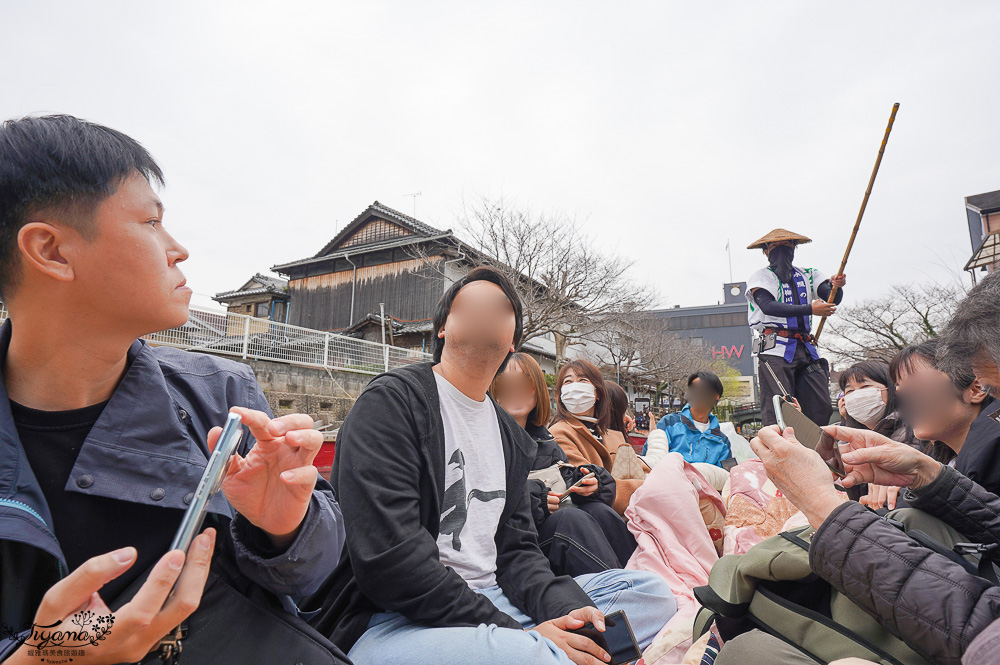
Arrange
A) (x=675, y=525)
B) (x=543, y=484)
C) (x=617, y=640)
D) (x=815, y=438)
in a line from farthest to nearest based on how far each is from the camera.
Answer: (x=675, y=525), (x=543, y=484), (x=815, y=438), (x=617, y=640)

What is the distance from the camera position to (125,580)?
1.23 m

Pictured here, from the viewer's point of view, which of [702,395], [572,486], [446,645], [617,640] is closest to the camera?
[446,645]

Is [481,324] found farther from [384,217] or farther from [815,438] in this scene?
[384,217]

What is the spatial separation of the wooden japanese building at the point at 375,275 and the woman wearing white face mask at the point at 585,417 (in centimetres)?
1723

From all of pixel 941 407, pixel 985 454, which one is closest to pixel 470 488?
pixel 985 454

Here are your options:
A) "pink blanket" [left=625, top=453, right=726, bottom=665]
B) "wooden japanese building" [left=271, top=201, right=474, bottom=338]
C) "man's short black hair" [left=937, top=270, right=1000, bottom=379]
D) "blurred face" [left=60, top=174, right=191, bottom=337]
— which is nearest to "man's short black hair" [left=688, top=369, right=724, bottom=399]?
→ "pink blanket" [left=625, top=453, right=726, bottom=665]

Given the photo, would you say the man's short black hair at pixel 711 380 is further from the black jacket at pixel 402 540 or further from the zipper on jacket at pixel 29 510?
the zipper on jacket at pixel 29 510

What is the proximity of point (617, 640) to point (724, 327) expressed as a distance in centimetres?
6135

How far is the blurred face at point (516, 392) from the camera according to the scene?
12.4 feet

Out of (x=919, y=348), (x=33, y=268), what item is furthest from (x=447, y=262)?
(x=33, y=268)

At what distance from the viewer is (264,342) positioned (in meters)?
15.4

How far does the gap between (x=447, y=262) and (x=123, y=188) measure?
20926 mm

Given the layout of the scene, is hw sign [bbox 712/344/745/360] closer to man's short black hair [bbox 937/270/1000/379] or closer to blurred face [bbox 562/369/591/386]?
blurred face [bbox 562/369/591/386]

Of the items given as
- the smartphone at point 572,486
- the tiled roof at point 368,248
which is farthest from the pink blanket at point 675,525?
the tiled roof at point 368,248
